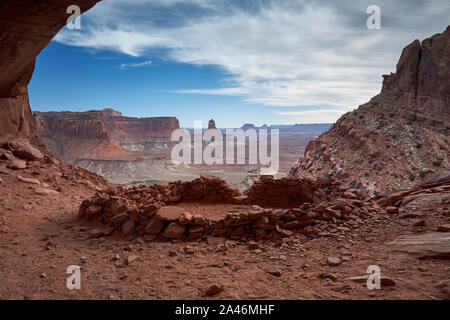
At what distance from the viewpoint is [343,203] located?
5867 mm

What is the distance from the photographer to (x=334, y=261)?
403 centimetres

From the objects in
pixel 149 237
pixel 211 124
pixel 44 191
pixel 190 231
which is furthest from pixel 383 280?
pixel 211 124

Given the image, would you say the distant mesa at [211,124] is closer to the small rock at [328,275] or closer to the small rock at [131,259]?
the small rock at [131,259]

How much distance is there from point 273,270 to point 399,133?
1210 inches

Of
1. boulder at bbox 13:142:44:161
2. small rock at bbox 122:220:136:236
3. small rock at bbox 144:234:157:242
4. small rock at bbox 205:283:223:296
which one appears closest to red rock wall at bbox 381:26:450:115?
small rock at bbox 144:234:157:242

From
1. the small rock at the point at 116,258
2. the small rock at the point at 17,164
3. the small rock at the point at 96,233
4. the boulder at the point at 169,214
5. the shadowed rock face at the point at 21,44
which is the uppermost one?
the shadowed rock face at the point at 21,44

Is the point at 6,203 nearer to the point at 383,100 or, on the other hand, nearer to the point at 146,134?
the point at 383,100

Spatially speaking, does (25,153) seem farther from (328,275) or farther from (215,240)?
(328,275)

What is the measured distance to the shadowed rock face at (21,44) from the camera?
6457 millimetres

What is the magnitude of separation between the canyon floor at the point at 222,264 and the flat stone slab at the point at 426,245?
153 mm

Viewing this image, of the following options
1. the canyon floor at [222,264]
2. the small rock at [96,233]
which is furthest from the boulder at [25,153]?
the small rock at [96,233]

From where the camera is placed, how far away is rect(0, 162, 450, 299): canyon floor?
3390 mm
